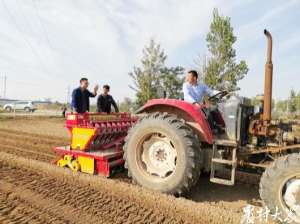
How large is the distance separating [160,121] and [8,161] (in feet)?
11.9

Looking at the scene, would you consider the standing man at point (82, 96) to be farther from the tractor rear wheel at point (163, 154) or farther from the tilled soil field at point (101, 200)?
the tractor rear wheel at point (163, 154)

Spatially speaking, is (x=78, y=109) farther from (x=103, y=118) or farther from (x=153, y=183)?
(x=153, y=183)

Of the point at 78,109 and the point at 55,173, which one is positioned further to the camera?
the point at 78,109

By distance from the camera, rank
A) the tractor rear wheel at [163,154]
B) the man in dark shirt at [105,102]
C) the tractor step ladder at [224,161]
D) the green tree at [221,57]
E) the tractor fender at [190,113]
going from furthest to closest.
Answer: the green tree at [221,57] < the man in dark shirt at [105,102] < the tractor fender at [190,113] < the tractor rear wheel at [163,154] < the tractor step ladder at [224,161]

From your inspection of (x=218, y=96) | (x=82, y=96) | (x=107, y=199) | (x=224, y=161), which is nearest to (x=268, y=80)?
(x=218, y=96)

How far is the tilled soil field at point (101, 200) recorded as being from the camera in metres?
3.29

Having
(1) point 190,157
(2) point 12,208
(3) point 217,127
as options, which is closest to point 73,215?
(2) point 12,208

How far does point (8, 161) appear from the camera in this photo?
18.9 ft

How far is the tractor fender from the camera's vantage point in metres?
3.88

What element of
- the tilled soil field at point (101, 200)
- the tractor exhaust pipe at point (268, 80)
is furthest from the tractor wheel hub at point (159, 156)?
the tractor exhaust pipe at point (268, 80)

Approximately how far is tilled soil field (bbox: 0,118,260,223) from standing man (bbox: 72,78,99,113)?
5.09 ft

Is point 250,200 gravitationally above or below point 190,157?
below

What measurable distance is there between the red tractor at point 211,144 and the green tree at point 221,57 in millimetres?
11809

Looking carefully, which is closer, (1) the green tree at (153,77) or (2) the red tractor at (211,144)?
(2) the red tractor at (211,144)
